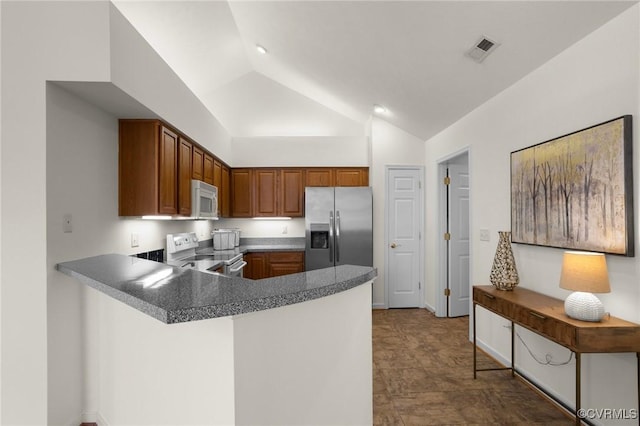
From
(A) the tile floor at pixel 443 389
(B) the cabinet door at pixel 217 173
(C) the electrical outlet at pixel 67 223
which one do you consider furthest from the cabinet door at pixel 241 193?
(C) the electrical outlet at pixel 67 223

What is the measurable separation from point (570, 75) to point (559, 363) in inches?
77.6

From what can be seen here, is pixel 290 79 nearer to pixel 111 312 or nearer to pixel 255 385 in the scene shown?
pixel 111 312

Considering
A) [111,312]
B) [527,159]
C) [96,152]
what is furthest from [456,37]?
[111,312]

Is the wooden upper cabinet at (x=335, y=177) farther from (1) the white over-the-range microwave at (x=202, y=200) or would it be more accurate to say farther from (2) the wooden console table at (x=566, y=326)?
(2) the wooden console table at (x=566, y=326)

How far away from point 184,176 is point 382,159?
2823mm

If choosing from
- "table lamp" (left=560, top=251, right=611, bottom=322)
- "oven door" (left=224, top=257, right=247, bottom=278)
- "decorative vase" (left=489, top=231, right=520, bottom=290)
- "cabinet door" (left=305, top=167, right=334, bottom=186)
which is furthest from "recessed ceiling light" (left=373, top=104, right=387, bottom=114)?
"table lamp" (left=560, top=251, right=611, bottom=322)

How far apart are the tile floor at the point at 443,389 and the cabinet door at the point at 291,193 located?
90.1 inches

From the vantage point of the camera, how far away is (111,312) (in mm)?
1778

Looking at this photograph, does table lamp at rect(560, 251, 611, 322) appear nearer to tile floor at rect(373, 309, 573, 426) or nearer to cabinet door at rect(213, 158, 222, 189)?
tile floor at rect(373, 309, 573, 426)

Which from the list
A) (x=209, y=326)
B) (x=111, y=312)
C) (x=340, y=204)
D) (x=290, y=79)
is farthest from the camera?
(x=290, y=79)

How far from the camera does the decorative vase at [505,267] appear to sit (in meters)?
2.55

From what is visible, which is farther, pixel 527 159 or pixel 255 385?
pixel 527 159

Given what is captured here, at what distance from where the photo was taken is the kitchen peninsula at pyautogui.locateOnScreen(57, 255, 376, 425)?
106 centimetres

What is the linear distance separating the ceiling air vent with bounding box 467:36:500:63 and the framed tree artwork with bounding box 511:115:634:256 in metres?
0.79
